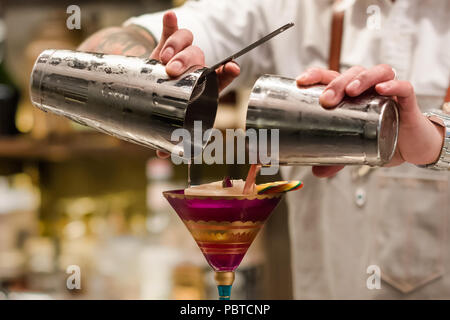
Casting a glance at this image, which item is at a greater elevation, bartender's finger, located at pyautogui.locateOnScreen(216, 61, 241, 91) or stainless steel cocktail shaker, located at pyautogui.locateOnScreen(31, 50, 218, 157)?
bartender's finger, located at pyautogui.locateOnScreen(216, 61, 241, 91)

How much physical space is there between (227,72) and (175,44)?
88mm

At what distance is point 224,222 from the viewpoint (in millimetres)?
692

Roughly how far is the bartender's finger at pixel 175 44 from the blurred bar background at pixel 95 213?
1.05 m

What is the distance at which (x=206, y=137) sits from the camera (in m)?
0.75

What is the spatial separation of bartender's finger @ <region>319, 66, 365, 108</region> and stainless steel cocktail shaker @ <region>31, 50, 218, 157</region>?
0.51ft

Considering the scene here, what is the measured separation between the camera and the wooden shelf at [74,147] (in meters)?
1.92

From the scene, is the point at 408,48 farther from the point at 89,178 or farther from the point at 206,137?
the point at 89,178

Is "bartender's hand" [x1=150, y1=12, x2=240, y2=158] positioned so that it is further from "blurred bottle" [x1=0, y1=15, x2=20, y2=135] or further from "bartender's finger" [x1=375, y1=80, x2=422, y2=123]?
"blurred bottle" [x1=0, y1=15, x2=20, y2=135]

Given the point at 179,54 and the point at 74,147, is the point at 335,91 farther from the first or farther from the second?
the point at 74,147

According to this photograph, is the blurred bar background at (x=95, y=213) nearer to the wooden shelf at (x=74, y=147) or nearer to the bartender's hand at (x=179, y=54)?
the wooden shelf at (x=74, y=147)

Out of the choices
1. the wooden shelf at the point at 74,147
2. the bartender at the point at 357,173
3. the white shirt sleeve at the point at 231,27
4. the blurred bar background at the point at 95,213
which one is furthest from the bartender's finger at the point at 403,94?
the wooden shelf at the point at 74,147

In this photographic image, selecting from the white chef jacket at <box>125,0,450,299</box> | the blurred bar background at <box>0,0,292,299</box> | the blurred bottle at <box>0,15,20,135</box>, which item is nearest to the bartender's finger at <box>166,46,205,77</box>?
the white chef jacket at <box>125,0,450,299</box>

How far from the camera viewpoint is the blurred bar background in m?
1.86

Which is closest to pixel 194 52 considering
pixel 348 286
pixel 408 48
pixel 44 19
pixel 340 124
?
pixel 340 124
